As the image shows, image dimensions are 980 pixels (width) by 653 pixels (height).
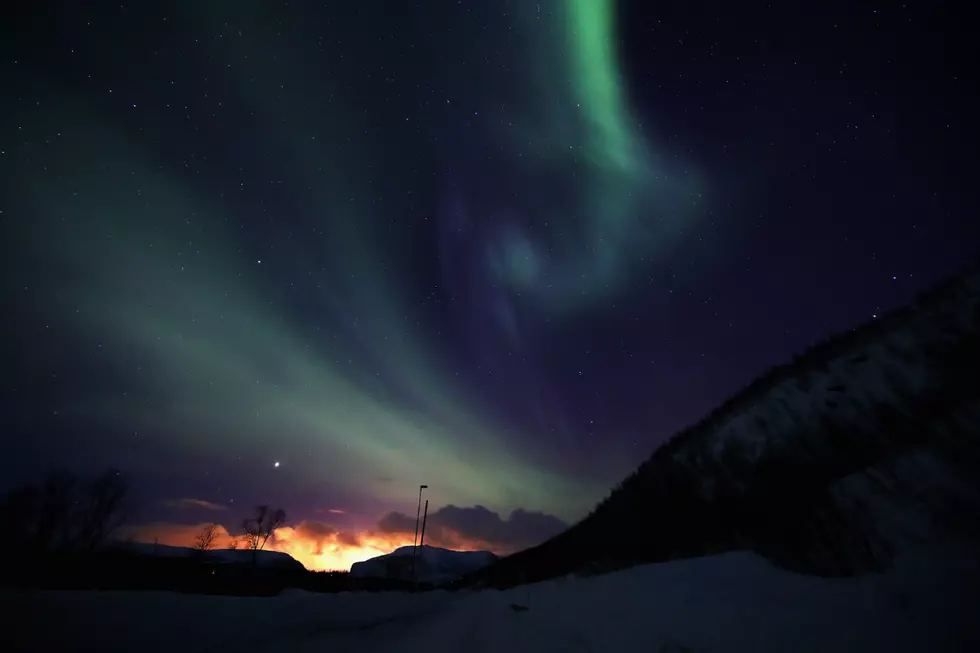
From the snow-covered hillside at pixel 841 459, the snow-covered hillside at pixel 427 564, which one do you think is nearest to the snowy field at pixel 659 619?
the snow-covered hillside at pixel 841 459

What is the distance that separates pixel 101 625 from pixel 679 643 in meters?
13.0

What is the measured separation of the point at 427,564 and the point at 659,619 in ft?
284

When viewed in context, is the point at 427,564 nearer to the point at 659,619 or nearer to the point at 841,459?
the point at 841,459

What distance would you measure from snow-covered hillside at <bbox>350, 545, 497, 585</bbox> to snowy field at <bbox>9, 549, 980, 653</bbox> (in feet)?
201

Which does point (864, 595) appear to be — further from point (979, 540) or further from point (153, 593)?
point (153, 593)

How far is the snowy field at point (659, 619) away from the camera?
15.8 ft

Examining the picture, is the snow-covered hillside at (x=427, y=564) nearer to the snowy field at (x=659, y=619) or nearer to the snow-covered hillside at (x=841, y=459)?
the snowy field at (x=659, y=619)

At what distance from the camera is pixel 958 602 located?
4.75m

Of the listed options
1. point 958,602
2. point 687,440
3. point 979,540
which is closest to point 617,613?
point 958,602

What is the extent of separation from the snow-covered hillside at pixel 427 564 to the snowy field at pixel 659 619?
6134 cm

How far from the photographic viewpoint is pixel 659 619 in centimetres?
593

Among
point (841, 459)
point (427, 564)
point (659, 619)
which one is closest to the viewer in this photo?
point (659, 619)

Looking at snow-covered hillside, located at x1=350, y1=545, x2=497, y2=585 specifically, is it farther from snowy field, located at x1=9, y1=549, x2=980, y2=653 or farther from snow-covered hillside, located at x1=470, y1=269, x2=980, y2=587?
snow-covered hillside, located at x1=470, y1=269, x2=980, y2=587

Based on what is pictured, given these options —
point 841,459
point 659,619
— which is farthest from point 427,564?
point 659,619
